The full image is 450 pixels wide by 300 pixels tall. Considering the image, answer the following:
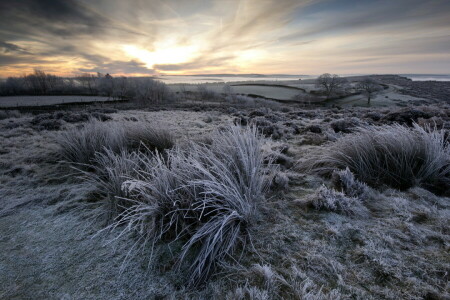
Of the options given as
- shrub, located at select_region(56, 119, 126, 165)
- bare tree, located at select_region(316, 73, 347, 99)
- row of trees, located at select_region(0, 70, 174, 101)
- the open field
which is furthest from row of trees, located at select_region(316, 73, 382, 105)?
shrub, located at select_region(56, 119, 126, 165)

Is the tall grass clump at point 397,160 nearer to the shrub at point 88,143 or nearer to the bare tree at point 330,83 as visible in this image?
the shrub at point 88,143

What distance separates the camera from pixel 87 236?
6.36 feet

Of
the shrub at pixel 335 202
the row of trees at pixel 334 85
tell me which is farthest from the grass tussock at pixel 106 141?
the row of trees at pixel 334 85

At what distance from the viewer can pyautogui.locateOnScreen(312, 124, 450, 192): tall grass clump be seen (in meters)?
2.48

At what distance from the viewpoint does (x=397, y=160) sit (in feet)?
8.27

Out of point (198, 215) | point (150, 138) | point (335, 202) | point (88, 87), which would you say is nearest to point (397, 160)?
point (335, 202)

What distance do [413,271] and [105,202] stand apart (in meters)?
2.84

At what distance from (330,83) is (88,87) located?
74790mm

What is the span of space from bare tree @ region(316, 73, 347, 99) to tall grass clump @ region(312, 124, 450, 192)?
5962 centimetres

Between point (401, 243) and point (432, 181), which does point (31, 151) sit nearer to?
point (401, 243)

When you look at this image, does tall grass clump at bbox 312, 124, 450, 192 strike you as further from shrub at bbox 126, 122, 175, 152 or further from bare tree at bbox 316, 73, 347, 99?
bare tree at bbox 316, 73, 347, 99

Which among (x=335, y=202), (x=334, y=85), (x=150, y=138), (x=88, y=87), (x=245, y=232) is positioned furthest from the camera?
(x=88, y=87)

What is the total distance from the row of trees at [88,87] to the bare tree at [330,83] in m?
43.2

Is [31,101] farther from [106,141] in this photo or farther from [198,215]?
[198,215]
